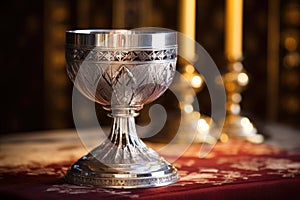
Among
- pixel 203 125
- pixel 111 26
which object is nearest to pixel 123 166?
pixel 203 125

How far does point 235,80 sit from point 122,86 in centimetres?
68

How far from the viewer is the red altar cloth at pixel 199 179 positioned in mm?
1570

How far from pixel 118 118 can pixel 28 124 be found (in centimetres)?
166

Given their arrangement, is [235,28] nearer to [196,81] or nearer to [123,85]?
[196,81]

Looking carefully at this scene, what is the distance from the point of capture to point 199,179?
1695 millimetres

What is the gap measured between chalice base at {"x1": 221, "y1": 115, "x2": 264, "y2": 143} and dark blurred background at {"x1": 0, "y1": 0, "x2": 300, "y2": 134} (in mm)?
977

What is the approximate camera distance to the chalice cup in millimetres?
1604

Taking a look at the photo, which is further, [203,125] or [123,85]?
[203,125]

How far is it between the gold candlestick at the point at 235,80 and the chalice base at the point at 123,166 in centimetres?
56

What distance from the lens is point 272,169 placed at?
1819 mm

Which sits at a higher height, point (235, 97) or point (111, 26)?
point (111, 26)

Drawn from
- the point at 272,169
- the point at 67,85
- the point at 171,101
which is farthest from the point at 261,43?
the point at 272,169

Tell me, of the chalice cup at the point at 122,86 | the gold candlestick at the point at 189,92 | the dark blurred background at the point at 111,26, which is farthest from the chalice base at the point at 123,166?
the dark blurred background at the point at 111,26

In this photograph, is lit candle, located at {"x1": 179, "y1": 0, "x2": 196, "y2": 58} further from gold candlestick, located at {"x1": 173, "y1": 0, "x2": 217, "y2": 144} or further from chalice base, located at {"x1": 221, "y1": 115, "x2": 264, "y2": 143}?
chalice base, located at {"x1": 221, "y1": 115, "x2": 264, "y2": 143}
